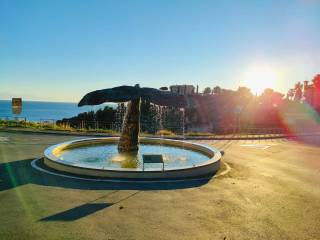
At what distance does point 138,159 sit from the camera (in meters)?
14.5

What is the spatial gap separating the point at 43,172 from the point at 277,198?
8.23m

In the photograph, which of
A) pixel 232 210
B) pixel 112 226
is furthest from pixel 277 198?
pixel 112 226

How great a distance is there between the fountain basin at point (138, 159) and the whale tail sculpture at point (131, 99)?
0.91m

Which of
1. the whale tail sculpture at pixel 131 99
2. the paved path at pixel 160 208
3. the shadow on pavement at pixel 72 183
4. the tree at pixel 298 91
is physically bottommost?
the paved path at pixel 160 208

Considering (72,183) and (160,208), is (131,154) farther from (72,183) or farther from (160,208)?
(160,208)

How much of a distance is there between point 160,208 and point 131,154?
25.4 feet

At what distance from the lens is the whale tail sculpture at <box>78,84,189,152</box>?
15078 mm

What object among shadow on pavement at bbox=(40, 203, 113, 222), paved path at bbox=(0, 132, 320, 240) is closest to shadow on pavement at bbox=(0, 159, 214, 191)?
paved path at bbox=(0, 132, 320, 240)

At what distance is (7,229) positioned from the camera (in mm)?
6590

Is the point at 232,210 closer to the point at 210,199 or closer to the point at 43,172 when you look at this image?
the point at 210,199

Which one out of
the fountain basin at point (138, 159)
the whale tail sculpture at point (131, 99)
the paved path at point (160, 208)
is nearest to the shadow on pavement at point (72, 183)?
the paved path at point (160, 208)

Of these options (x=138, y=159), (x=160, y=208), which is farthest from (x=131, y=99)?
(x=160, y=208)

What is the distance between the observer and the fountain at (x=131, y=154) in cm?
1133

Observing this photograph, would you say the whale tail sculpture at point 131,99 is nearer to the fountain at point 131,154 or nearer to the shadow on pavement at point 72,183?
the fountain at point 131,154
